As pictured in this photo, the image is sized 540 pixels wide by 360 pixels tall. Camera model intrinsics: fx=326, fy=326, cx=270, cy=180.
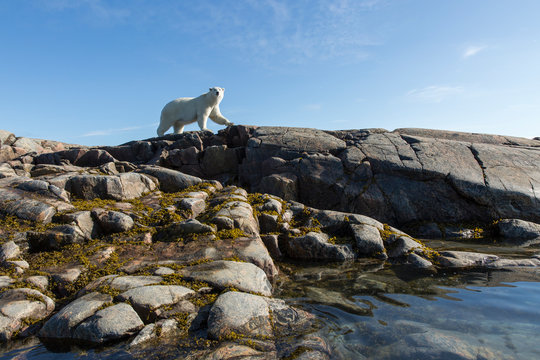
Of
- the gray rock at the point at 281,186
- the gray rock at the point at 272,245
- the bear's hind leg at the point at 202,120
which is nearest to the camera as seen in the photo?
the gray rock at the point at 272,245

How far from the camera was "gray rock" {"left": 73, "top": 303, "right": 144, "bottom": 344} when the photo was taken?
14.4 ft

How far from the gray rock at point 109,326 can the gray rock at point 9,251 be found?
332 cm

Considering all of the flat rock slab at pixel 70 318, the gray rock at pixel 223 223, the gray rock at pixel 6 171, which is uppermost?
the gray rock at pixel 6 171

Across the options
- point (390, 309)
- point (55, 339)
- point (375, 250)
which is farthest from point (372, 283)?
point (55, 339)

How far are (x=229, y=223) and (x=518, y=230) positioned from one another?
34.0 ft

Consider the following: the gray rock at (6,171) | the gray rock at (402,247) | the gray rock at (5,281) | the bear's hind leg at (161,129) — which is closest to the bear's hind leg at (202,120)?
the bear's hind leg at (161,129)

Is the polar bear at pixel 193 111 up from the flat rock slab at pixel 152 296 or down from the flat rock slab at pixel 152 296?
up

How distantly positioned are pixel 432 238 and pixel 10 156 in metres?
18.9

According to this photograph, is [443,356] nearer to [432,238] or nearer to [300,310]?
[300,310]

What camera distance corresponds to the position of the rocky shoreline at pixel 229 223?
4.76 meters

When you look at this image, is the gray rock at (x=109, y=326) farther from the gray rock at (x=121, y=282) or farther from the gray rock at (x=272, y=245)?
the gray rock at (x=272, y=245)

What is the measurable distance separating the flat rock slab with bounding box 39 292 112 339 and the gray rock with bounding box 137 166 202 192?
6.23 metres

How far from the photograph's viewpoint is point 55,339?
456 centimetres

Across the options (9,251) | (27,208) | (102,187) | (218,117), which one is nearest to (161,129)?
(218,117)
